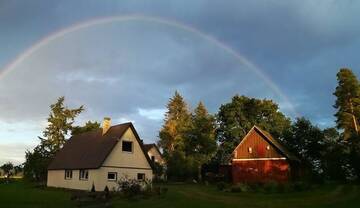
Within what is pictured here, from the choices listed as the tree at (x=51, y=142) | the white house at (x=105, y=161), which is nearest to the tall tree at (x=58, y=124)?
the tree at (x=51, y=142)

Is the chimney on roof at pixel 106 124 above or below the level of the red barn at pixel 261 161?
above

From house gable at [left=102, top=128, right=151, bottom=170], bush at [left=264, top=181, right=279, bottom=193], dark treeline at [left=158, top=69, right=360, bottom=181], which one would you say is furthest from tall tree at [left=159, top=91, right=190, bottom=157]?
bush at [left=264, top=181, right=279, bottom=193]

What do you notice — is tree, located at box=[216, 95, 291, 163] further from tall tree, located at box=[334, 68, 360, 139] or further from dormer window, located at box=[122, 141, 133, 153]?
dormer window, located at box=[122, 141, 133, 153]

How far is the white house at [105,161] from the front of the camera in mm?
42156

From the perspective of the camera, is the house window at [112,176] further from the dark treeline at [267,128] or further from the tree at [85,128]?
the tree at [85,128]

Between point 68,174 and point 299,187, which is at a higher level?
point 68,174

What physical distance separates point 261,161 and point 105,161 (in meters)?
22.3

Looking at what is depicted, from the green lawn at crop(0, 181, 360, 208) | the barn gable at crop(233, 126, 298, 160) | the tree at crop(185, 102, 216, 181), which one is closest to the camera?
the green lawn at crop(0, 181, 360, 208)

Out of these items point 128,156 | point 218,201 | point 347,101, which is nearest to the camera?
point 218,201

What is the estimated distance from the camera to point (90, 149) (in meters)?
46.1

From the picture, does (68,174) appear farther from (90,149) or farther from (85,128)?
(85,128)

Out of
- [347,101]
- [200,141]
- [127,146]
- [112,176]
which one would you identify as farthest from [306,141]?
[112,176]

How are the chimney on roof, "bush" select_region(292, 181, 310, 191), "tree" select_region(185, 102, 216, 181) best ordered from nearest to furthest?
"bush" select_region(292, 181, 310, 191), the chimney on roof, "tree" select_region(185, 102, 216, 181)

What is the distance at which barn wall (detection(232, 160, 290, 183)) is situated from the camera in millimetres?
52375
